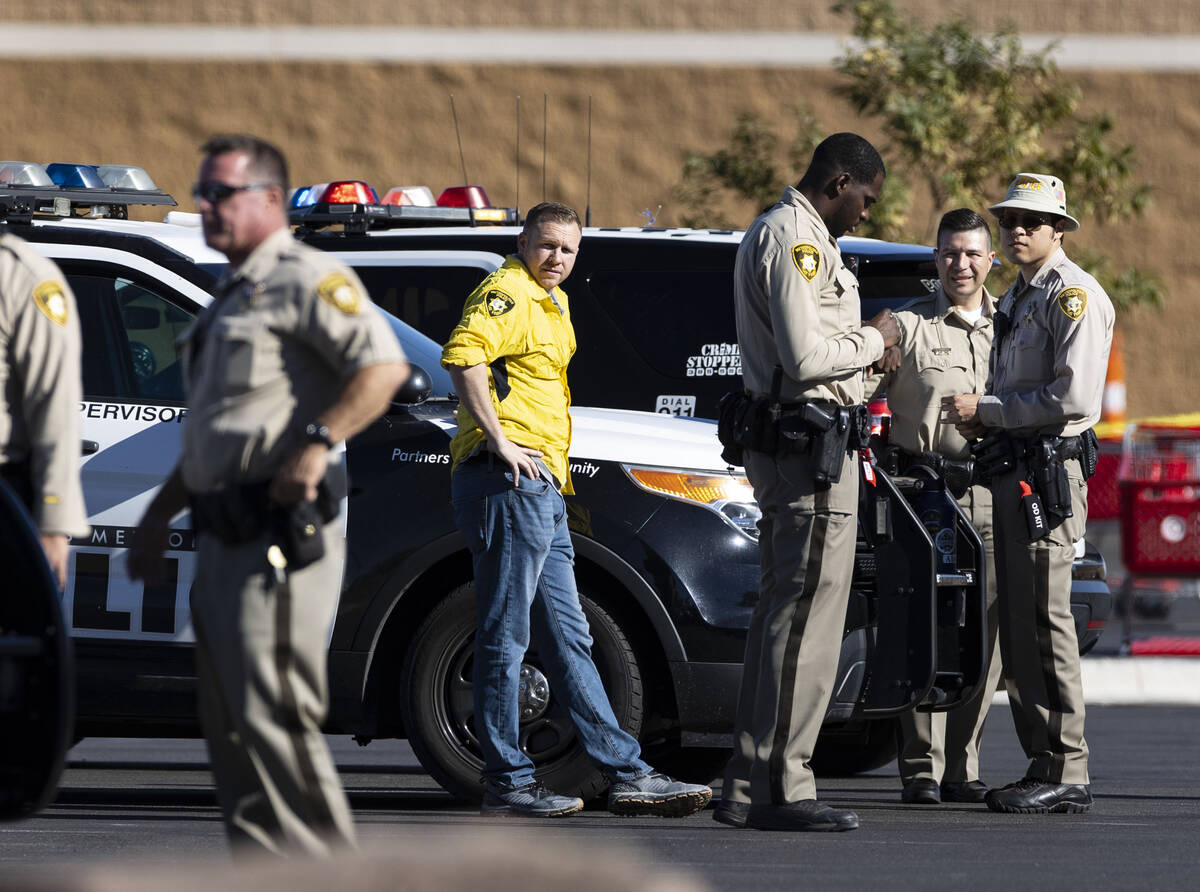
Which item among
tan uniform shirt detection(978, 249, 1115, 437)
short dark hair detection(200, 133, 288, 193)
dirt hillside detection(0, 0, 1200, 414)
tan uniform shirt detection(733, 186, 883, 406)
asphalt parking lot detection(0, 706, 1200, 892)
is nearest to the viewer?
short dark hair detection(200, 133, 288, 193)

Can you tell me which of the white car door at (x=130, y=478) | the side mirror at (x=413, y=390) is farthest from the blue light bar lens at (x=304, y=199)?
the side mirror at (x=413, y=390)

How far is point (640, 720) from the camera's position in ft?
23.8

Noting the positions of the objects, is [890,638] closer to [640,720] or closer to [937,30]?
[640,720]

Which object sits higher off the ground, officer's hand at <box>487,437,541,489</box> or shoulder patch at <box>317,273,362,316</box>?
shoulder patch at <box>317,273,362,316</box>

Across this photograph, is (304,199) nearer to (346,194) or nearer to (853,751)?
(346,194)

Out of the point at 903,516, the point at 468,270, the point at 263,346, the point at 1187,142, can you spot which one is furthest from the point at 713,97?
the point at 263,346

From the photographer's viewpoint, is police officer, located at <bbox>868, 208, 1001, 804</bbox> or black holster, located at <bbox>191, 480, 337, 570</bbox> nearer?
black holster, located at <bbox>191, 480, 337, 570</bbox>

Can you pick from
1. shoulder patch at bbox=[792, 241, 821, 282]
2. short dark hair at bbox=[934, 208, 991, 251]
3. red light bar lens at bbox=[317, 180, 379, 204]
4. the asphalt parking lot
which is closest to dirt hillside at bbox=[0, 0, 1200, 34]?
red light bar lens at bbox=[317, 180, 379, 204]

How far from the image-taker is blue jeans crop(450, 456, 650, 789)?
686 cm

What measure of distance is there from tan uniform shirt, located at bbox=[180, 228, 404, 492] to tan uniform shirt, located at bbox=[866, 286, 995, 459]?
11.9 ft

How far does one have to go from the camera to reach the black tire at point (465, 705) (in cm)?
727

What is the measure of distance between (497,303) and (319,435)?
2.59m

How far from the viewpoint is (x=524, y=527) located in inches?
270

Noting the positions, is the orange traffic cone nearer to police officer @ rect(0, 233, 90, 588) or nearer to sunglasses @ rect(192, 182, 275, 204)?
police officer @ rect(0, 233, 90, 588)
